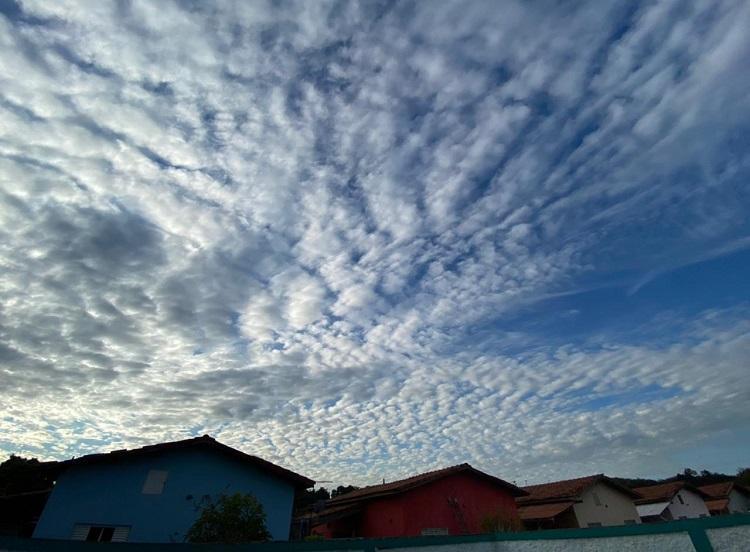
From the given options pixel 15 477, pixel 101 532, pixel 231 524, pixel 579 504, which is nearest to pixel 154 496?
pixel 101 532

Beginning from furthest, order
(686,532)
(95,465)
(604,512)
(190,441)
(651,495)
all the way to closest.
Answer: (651,495) → (604,512) → (190,441) → (95,465) → (686,532)

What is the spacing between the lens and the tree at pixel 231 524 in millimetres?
12773

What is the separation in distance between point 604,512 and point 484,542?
1042 inches

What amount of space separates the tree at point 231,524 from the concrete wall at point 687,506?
3592cm

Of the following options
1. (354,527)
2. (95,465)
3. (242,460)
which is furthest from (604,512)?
(95,465)

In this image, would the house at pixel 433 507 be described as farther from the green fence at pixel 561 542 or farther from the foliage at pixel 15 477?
the foliage at pixel 15 477

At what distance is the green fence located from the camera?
4.45 meters

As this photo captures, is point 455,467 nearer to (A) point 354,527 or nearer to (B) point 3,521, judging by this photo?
(A) point 354,527

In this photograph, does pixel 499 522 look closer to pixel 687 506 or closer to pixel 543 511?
pixel 543 511

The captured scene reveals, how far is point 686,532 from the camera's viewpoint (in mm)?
4953

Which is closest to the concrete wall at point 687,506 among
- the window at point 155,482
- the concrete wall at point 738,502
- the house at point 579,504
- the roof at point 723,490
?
the roof at point 723,490

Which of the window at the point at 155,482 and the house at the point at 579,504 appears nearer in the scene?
the window at the point at 155,482

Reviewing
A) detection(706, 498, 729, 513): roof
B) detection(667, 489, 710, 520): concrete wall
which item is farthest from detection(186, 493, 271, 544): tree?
detection(706, 498, 729, 513): roof

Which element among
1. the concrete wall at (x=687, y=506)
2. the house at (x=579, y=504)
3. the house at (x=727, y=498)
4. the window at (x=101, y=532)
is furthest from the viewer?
the house at (x=727, y=498)
